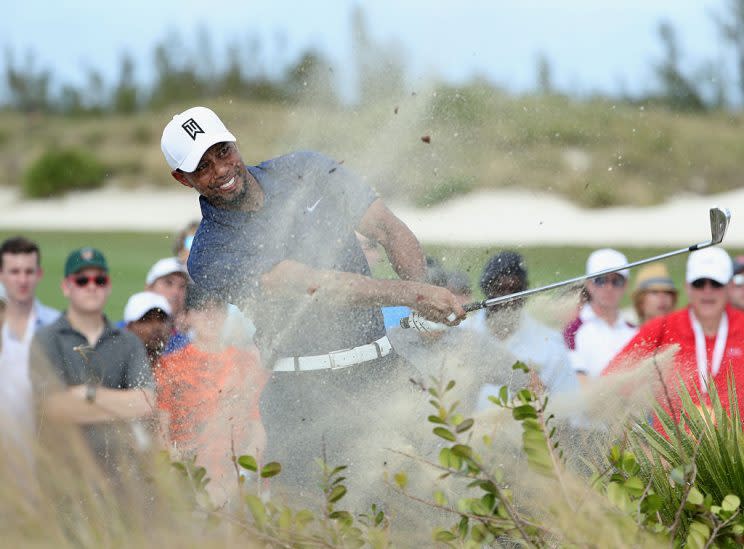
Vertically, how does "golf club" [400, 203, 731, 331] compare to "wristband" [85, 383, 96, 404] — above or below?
above

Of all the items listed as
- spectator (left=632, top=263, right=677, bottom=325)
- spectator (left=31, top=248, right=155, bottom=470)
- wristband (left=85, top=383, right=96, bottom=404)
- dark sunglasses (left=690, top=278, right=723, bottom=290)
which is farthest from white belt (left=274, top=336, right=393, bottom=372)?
spectator (left=632, top=263, right=677, bottom=325)

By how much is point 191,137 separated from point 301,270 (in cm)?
64

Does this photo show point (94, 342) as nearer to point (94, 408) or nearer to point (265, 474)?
point (94, 408)

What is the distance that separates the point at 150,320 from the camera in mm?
6516

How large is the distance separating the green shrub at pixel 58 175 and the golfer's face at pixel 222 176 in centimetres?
3572

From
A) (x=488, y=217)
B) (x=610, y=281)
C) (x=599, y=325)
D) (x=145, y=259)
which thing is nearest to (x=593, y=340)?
(x=599, y=325)

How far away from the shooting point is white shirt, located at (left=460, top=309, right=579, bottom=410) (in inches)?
202

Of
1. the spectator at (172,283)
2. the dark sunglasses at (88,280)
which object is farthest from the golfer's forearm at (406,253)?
the dark sunglasses at (88,280)

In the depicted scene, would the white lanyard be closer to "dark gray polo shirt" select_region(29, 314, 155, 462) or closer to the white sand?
the white sand

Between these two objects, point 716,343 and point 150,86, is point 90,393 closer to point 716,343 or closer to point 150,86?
point 716,343

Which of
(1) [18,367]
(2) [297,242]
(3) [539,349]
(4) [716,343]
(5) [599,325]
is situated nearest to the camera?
(2) [297,242]

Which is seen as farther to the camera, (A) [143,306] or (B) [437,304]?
(A) [143,306]

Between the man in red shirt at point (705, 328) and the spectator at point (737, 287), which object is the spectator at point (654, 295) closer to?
the spectator at point (737, 287)

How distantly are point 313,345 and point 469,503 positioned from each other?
1409 millimetres
